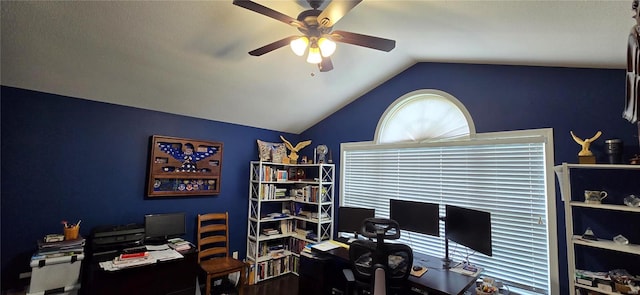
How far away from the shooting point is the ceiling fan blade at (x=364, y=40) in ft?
5.60

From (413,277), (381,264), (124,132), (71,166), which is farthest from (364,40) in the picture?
(71,166)

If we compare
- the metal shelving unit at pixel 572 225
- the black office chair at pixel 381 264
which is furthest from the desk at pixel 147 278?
the metal shelving unit at pixel 572 225

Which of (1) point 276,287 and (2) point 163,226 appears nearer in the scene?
(2) point 163,226

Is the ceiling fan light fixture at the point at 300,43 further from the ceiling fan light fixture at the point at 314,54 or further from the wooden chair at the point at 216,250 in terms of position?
the wooden chair at the point at 216,250

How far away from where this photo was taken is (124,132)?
9.29 feet

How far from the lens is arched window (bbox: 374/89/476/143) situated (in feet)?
9.30

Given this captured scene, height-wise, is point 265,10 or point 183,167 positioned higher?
point 265,10

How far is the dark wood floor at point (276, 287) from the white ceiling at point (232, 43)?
7.77 feet

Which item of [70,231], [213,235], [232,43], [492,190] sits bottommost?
[213,235]

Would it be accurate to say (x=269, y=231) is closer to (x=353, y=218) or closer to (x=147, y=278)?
(x=353, y=218)

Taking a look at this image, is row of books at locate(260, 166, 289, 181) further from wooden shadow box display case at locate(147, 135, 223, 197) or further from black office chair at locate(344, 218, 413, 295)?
black office chair at locate(344, 218, 413, 295)

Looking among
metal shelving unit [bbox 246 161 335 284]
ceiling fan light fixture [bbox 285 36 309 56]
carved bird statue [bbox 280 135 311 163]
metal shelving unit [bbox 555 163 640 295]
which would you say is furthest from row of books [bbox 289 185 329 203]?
metal shelving unit [bbox 555 163 640 295]

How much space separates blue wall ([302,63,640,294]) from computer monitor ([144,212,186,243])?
3027 millimetres

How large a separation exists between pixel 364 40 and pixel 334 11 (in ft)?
1.26
